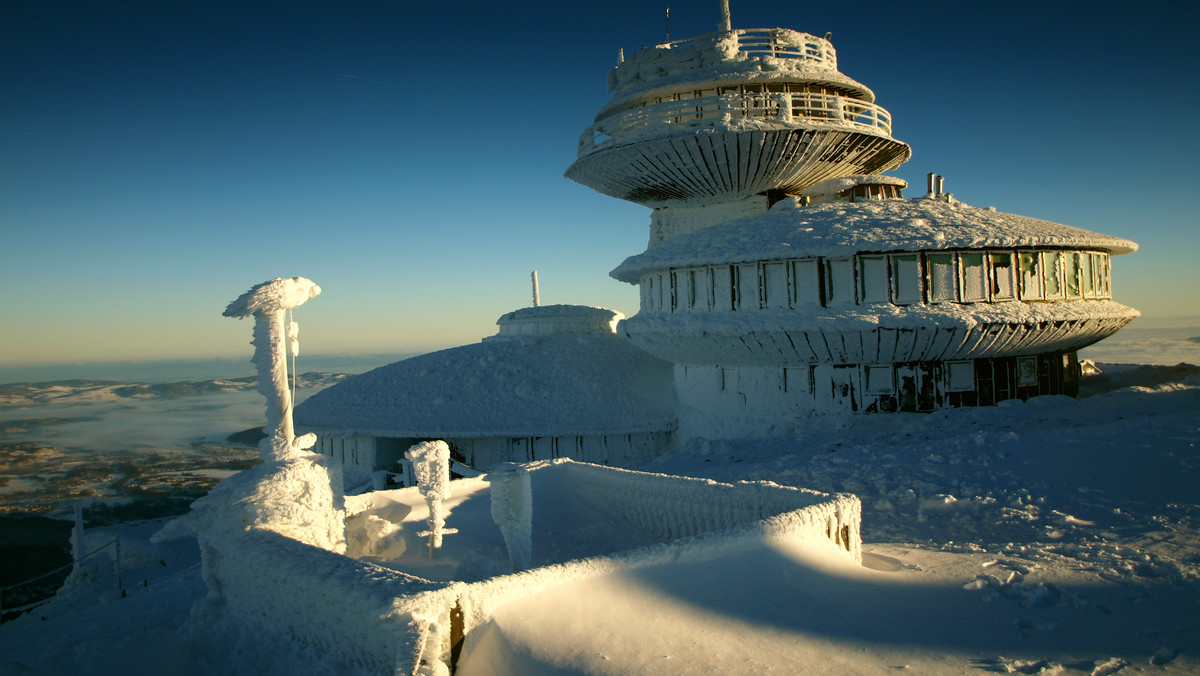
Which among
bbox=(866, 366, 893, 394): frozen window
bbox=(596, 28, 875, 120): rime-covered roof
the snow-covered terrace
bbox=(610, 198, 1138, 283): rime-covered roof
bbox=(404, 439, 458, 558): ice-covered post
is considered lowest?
the snow-covered terrace

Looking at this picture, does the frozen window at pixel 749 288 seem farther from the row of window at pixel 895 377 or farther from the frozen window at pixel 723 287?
the row of window at pixel 895 377

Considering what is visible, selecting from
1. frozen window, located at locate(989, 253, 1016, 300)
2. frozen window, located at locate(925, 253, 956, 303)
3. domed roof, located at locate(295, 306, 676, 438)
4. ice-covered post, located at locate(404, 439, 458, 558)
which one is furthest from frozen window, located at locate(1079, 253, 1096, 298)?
ice-covered post, located at locate(404, 439, 458, 558)

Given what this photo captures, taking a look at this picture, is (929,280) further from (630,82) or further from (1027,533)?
(630,82)

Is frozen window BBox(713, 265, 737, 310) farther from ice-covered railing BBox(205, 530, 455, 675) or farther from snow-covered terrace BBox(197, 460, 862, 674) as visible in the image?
ice-covered railing BBox(205, 530, 455, 675)

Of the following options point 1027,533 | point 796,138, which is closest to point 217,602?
point 1027,533

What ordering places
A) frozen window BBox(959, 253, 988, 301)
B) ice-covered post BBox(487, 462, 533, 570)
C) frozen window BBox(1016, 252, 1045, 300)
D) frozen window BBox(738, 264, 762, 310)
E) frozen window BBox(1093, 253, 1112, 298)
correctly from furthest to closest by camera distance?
frozen window BBox(1093, 253, 1112, 298) < frozen window BBox(738, 264, 762, 310) < frozen window BBox(1016, 252, 1045, 300) < frozen window BBox(959, 253, 988, 301) < ice-covered post BBox(487, 462, 533, 570)

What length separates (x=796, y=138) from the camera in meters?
16.8

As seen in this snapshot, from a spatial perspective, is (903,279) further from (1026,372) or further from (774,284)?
(1026,372)

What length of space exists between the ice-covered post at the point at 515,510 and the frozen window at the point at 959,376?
30.2 feet

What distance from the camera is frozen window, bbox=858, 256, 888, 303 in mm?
13047

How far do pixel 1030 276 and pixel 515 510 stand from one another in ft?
35.9

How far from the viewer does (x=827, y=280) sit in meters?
13.3

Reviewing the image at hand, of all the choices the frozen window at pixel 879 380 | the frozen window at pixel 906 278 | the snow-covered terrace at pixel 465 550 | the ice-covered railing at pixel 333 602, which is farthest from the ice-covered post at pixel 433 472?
the frozen window at pixel 906 278

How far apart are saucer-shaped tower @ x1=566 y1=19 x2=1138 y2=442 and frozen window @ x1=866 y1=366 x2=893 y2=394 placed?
0.09 ft
